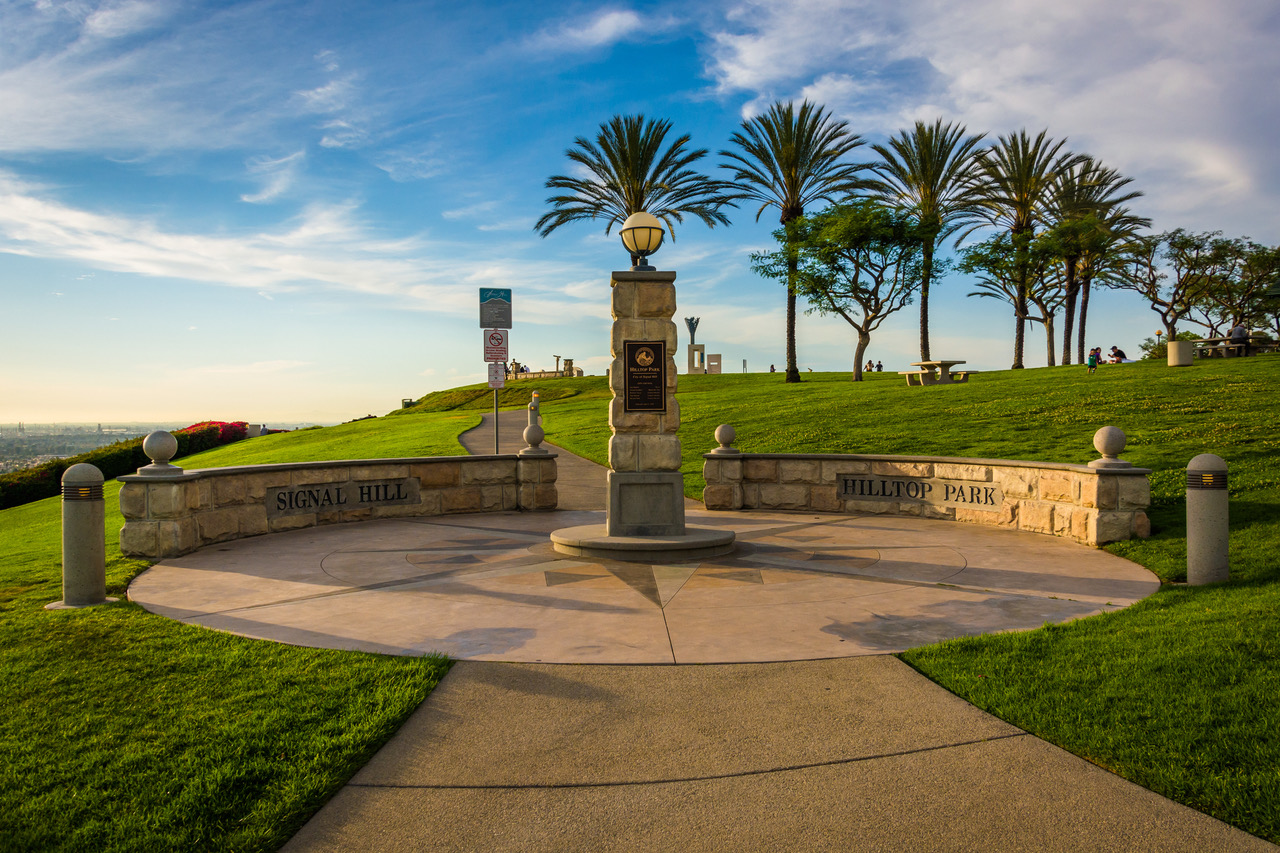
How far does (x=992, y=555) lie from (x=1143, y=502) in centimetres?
190

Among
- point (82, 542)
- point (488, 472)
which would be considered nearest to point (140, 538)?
point (82, 542)

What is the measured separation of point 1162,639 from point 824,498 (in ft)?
22.7

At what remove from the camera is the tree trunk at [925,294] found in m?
39.3

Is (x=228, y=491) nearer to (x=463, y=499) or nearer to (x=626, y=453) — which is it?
(x=463, y=499)

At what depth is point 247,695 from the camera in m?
4.08

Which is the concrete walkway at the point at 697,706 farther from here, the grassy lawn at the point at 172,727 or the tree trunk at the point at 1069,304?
the tree trunk at the point at 1069,304

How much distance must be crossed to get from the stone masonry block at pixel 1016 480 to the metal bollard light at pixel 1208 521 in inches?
120

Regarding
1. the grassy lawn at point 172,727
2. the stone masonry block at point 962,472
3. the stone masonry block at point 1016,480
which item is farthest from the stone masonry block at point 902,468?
the grassy lawn at point 172,727

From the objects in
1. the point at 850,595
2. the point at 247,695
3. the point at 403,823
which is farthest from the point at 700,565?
the point at 403,823

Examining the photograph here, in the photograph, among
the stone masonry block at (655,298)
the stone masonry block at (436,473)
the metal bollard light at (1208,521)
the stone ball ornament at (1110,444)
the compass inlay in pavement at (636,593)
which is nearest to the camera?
the compass inlay in pavement at (636,593)

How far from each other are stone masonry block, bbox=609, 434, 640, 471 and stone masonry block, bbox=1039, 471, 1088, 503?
4935 millimetres

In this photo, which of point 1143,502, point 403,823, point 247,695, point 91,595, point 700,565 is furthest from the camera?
point 1143,502

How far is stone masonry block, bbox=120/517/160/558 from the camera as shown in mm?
8273

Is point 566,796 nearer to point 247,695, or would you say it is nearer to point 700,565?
point 247,695
